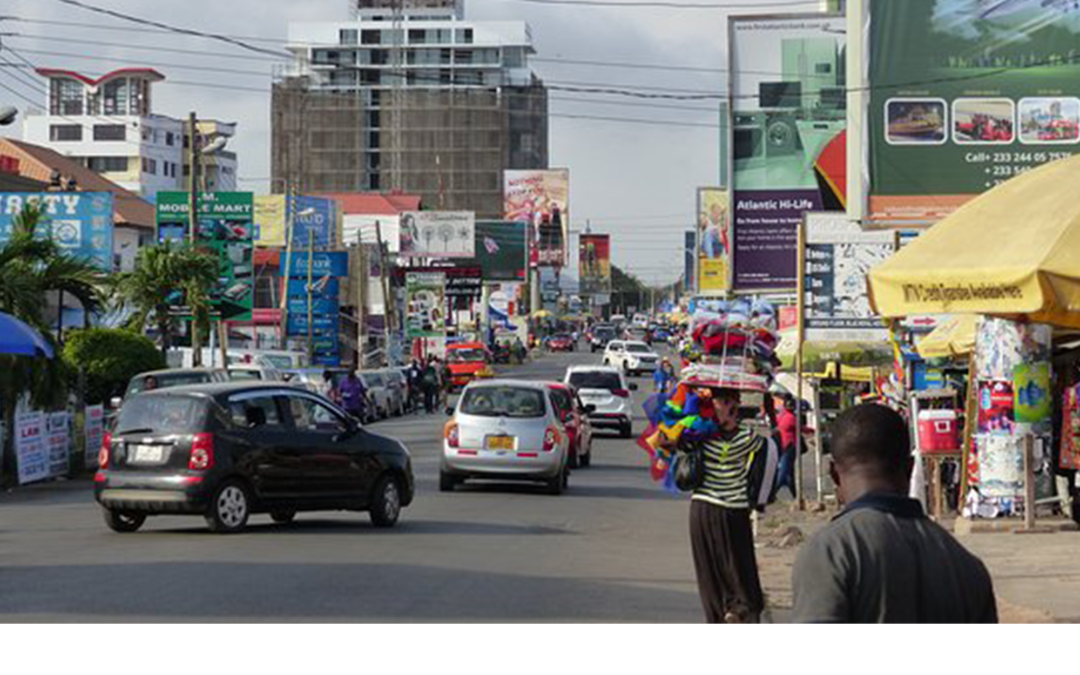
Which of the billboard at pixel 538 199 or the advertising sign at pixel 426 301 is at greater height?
the billboard at pixel 538 199

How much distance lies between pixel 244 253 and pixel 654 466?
148 ft

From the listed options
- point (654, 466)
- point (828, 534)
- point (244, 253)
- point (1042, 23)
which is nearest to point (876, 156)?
point (1042, 23)

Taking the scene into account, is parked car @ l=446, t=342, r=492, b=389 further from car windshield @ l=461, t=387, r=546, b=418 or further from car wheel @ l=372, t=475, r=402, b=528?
car wheel @ l=372, t=475, r=402, b=528

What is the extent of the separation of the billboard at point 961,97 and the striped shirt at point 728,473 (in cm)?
1842

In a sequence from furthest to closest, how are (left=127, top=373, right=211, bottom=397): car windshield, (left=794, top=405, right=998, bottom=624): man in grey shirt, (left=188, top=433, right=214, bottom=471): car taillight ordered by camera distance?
(left=127, top=373, right=211, bottom=397): car windshield
(left=188, top=433, right=214, bottom=471): car taillight
(left=794, top=405, right=998, bottom=624): man in grey shirt

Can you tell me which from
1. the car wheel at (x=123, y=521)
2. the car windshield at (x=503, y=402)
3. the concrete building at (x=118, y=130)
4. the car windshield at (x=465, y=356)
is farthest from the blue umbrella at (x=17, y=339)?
the concrete building at (x=118, y=130)

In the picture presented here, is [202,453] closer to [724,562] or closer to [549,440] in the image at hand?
[549,440]

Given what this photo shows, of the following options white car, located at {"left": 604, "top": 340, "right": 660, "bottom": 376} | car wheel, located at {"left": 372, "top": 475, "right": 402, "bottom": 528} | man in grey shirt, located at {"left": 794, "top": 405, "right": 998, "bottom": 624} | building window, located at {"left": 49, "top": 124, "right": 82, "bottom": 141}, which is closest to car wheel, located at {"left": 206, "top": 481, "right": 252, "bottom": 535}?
car wheel, located at {"left": 372, "top": 475, "right": 402, "bottom": 528}

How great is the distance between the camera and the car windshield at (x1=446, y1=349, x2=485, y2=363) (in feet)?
238

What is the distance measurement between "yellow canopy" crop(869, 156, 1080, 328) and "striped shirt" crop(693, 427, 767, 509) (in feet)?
4.69

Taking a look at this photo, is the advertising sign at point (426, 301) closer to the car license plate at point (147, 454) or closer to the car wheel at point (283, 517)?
Result: the car wheel at point (283, 517)

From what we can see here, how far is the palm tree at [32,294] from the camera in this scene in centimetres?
2834

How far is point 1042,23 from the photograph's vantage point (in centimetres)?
2911
